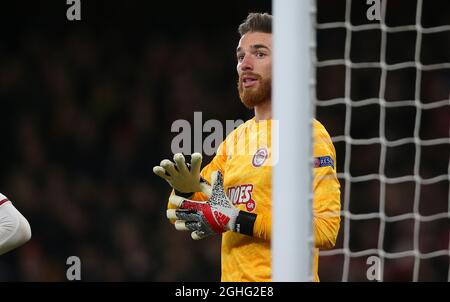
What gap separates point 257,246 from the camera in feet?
10.8

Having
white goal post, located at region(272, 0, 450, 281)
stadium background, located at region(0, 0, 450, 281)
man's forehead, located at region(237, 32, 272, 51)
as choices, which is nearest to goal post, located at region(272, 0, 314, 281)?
man's forehead, located at region(237, 32, 272, 51)

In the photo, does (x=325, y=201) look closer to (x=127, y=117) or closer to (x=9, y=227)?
(x=9, y=227)

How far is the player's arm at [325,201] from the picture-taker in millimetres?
3084

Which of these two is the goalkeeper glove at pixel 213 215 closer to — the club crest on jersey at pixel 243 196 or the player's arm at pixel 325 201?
the club crest on jersey at pixel 243 196

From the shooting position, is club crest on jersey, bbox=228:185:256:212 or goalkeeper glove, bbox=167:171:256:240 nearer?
goalkeeper glove, bbox=167:171:256:240

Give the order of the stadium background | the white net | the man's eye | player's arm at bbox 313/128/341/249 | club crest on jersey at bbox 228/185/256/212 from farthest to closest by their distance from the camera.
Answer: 1. the stadium background
2. the white net
3. the man's eye
4. club crest on jersey at bbox 228/185/256/212
5. player's arm at bbox 313/128/341/249

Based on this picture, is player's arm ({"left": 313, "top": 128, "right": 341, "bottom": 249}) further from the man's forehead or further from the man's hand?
the man's forehead

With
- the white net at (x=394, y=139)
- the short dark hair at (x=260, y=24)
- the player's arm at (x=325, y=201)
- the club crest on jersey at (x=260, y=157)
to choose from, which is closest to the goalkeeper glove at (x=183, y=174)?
the club crest on jersey at (x=260, y=157)

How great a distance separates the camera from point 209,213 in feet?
10.5

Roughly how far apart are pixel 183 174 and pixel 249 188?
0.26 metres

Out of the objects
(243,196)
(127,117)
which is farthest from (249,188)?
(127,117)

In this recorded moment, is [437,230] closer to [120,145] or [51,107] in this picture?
[120,145]

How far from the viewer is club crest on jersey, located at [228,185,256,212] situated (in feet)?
10.8
